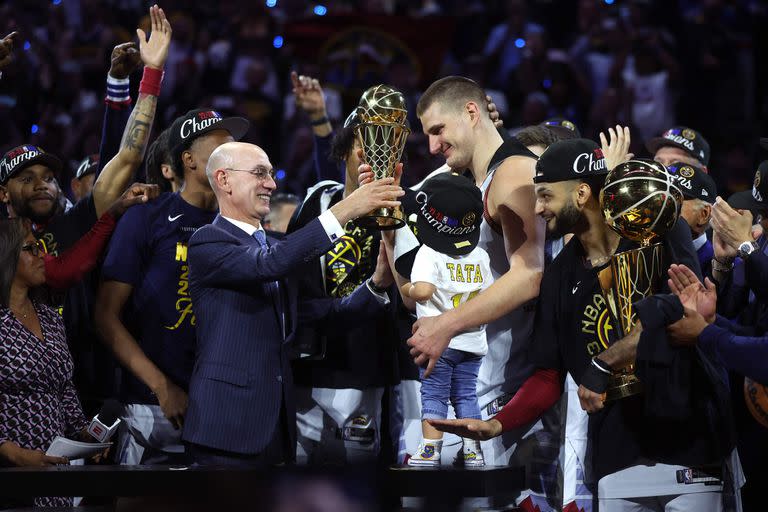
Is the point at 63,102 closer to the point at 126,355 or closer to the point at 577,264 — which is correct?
the point at 126,355

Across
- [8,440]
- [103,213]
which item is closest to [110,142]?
[103,213]

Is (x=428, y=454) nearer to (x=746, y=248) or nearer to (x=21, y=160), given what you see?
(x=746, y=248)

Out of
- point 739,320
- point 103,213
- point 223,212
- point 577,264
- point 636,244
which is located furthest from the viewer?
point 103,213

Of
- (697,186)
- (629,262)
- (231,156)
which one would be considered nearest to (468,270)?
(629,262)

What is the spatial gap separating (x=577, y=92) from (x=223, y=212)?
18.0 feet

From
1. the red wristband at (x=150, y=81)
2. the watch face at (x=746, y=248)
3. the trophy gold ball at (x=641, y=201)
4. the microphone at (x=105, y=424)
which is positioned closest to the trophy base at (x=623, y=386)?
the trophy gold ball at (x=641, y=201)

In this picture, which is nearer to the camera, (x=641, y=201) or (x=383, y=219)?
(x=641, y=201)

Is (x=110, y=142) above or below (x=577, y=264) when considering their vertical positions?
above

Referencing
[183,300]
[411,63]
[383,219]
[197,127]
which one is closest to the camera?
[383,219]

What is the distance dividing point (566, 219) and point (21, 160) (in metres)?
2.65

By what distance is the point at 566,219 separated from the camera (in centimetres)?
338

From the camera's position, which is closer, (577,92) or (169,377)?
(169,377)

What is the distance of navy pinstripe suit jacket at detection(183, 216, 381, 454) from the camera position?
3449 millimetres

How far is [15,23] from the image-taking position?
9.77 metres
